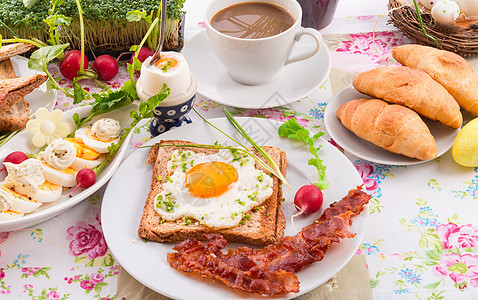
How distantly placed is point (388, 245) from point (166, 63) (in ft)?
4.15

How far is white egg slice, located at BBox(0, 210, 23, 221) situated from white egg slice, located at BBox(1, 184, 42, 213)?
0.01 m

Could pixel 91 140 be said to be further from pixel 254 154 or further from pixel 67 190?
pixel 254 154

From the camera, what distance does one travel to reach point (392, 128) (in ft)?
6.85

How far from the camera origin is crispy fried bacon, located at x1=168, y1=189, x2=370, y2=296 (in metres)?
1.58

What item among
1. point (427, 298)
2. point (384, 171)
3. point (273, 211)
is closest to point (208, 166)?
point (273, 211)

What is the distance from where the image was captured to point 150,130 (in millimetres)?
2369

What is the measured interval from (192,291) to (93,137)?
920mm

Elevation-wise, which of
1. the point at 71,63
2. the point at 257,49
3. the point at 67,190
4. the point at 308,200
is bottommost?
the point at 67,190

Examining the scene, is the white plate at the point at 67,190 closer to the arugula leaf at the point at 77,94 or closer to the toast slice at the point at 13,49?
the arugula leaf at the point at 77,94

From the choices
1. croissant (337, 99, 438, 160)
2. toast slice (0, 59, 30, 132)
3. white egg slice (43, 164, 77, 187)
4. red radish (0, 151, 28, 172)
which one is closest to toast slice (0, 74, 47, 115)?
toast slice (0, 59, 30, 132)

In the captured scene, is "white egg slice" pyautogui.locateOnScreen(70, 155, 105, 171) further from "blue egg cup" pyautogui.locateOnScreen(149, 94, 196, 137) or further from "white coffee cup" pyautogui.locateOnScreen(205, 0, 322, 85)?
"white coffee cup" pyautogui.locateOnScreen(205, 0, 322, 85)

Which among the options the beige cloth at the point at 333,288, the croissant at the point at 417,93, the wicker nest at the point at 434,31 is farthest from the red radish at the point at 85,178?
the wicker nest at the point at 434,31

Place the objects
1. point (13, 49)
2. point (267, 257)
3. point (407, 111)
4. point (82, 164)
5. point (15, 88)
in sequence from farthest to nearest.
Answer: point (13, 49) < point (15, 88) < point (407, 111) < point (82, 164) < point (267, 257)

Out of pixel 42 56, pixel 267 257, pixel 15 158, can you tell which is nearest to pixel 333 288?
pixel 267 257
